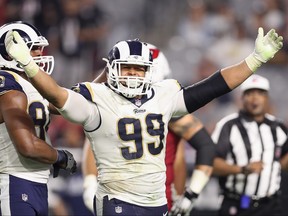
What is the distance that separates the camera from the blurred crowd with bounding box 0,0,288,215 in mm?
9164

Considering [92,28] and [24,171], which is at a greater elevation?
[92,28]

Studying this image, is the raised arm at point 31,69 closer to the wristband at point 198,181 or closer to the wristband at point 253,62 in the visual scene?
the wristband at point 253,62

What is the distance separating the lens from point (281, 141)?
6.05 metres

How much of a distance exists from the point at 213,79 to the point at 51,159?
898 millimetres

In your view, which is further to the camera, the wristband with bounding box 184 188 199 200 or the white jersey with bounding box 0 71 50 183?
the wristband with bounding box 184 188 199 200

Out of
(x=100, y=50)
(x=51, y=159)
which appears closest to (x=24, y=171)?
Result: (x=51, y=159)

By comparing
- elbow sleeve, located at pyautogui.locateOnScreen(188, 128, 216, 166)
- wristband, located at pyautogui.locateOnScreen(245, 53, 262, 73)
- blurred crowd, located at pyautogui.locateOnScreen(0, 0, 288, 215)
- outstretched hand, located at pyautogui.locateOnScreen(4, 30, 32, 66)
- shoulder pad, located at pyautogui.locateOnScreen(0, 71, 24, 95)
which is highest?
blurred crowd, located at pyautogui.locateOnScreen(0, 0, 288, 215)

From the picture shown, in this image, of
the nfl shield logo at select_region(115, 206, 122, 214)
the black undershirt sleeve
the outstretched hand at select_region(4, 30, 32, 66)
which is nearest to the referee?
the black undershirt sleeve

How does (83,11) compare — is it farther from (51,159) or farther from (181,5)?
(51,159)

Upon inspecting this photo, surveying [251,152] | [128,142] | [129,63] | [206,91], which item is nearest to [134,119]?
[128,142]

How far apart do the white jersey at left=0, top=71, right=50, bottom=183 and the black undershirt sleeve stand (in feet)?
2.43

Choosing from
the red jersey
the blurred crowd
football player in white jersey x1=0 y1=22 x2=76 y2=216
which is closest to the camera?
football player in white jersey x1=0 y1=22 x2=76 y2=216

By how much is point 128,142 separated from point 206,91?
1.52 feet

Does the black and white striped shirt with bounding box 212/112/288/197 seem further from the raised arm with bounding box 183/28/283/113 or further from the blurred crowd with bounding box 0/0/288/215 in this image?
the blurred crowd with bounding box 0/0/288/215
